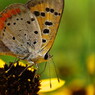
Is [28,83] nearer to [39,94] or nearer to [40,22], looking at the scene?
[39,94]

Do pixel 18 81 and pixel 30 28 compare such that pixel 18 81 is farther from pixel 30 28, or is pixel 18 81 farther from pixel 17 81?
pixel 30 28

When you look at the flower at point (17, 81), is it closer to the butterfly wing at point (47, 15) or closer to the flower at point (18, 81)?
the flower at point (18, 81)

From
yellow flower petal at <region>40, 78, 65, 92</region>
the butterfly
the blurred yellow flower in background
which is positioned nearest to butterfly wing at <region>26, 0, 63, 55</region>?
the butterfly

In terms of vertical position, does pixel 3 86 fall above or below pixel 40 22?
below

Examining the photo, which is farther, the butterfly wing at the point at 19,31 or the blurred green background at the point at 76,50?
the blurred green background at the point at 76,50

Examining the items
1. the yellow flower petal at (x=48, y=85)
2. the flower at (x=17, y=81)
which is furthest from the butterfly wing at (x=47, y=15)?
the yellow flower petal at (x=48, y=85)

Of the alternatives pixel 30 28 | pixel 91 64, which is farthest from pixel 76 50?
pixel 30 28

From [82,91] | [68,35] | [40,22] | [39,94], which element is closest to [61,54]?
[68,35]

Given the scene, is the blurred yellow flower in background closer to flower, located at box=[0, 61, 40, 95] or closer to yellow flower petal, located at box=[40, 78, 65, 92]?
yellow flower petal, located at box=[40, 78, 65, 92]
